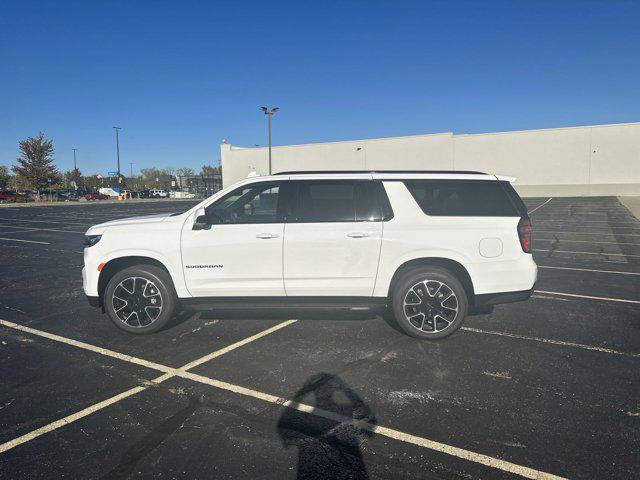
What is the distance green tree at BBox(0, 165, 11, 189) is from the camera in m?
86.4

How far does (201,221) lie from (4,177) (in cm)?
10744

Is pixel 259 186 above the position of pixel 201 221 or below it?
above

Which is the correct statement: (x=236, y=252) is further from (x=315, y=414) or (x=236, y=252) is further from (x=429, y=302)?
(x=429, y=302)

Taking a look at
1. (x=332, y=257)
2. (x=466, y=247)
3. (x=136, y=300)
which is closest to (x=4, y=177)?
(x=136, y=300)

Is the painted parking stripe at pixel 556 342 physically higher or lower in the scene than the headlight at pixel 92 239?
lower

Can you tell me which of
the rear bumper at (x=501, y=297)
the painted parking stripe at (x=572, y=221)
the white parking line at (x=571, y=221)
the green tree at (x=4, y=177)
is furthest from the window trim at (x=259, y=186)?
the green tree at (x=4, y=177)

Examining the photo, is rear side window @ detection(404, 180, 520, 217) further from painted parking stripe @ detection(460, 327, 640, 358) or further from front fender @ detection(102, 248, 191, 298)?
front fender @ detection(102, 248, 191, 298)

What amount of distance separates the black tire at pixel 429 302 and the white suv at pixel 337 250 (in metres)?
0.01

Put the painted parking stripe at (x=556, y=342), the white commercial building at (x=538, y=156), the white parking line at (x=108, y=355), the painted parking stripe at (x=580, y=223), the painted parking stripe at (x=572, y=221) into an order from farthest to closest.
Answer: the white commercial building at (x=538, y=156), the painted parking stripe at (x=572, y=221), the painted parking stripe at (x=580, y=223), the painted parking stripe at (x=556, y=342), the white parking line at (x=108, y=355)

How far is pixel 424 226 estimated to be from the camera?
15.9ft

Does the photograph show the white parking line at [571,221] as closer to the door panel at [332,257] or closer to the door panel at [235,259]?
the door panel at [332,257]

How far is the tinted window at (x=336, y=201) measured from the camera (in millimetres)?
4887

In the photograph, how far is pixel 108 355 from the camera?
4504mm

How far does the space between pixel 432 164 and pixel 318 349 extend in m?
49.2
